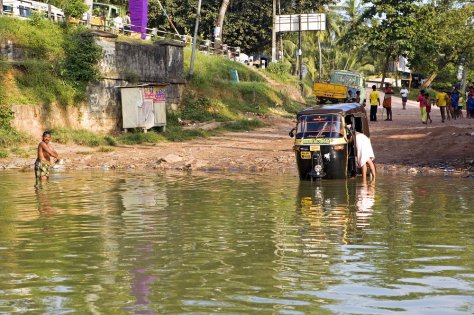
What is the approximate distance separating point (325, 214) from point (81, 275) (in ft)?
20.6

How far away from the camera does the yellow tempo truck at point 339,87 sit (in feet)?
145

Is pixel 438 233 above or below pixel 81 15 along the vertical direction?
below

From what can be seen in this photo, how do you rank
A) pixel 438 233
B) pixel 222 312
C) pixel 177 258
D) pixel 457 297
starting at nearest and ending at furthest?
pixel 222 312
pixel 457 297
pixel 177 258
pixel 438 233

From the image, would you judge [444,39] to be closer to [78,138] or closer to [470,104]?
[470,104]

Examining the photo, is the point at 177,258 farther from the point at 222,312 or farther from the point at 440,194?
the point at 440,194

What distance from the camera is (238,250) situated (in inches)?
416

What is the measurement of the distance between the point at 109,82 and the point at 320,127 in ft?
50.4

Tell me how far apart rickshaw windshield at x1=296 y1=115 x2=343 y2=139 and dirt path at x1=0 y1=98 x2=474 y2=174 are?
3.83 m

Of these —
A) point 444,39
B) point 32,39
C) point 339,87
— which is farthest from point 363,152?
point 444,39

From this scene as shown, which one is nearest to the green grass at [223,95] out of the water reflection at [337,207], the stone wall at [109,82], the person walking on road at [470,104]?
the stone wall at [109,82]

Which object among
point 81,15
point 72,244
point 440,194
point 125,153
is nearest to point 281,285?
point 72,244

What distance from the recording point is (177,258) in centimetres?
996

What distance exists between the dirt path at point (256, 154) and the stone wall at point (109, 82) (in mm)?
2113

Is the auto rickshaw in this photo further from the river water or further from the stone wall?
the stone wall
